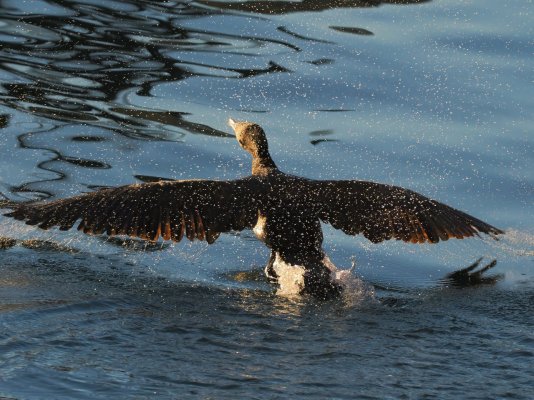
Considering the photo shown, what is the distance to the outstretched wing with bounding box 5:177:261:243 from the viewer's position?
8430 mm

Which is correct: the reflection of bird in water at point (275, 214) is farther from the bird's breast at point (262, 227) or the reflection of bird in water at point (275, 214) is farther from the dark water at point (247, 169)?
the dark water at point (247, 169)

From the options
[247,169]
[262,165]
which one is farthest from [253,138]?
[247,169]

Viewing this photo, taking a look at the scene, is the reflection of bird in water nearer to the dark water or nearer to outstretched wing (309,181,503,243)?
outstretched wing (309,181,503,243)

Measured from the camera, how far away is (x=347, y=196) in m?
8.88

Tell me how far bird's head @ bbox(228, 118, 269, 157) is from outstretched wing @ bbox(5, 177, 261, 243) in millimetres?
993

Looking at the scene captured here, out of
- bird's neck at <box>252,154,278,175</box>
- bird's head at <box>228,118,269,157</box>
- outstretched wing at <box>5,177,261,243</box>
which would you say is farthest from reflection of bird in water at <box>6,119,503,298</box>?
bird's head at <box>228,118,269,157</box>

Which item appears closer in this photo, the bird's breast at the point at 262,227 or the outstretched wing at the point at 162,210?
the outstretched wing at the point at 162,210

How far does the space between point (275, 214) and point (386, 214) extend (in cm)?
77

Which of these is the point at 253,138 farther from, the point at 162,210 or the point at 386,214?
the point at 162,210

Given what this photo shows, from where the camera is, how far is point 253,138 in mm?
9719

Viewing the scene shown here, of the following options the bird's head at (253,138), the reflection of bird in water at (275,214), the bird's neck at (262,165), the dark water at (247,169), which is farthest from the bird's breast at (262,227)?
the bird's head at (253,138)

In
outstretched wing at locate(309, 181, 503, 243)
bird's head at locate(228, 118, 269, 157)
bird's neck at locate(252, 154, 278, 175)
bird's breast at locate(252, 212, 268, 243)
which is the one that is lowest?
bird's breast at locate(252, 212, 268, 243)

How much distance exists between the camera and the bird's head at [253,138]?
962 cm

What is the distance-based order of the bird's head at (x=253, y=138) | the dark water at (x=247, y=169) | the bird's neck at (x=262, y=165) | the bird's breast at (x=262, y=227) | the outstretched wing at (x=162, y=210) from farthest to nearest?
the bird's head at (x=253, y=138) < the bird's neck at (x=262, y=165) < the bird's breast at (x=262, y=227) < the outstretched wing at (x=162, y=210) < the dark water at (x=247, y=169)
